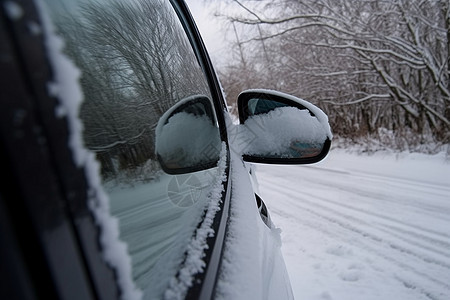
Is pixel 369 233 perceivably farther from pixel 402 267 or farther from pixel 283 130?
pixel 283 130

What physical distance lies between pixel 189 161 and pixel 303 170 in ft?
20.3

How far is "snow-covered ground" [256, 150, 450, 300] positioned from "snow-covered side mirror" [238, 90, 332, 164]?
1597 mm

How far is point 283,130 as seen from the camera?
48.5 inches

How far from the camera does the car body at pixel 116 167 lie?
245 mm

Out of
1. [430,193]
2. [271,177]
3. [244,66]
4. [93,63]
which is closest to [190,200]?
[93,63]

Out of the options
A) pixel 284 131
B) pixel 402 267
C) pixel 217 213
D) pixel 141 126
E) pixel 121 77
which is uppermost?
Answer: pixel 121 77

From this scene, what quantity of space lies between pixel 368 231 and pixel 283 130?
8.90 ft

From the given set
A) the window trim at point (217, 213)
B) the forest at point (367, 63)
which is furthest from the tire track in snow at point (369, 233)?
the forest at point (367, 63)

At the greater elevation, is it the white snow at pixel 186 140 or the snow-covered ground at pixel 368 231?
the white snow at pixel 186 140

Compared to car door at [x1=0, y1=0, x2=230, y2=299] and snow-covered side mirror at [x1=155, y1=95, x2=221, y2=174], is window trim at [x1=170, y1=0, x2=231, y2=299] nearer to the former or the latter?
car door at [x1=0, y1=0, x2=230, y2=299]

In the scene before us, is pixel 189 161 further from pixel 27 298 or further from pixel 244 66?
pixel 244 66

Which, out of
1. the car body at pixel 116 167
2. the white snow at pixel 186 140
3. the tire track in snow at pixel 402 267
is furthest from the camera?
the tire track in snow at pixel 402 267

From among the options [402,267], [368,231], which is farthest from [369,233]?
[402,267]

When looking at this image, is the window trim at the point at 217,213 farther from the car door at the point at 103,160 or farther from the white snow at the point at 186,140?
the white snow at the point at 186,140
